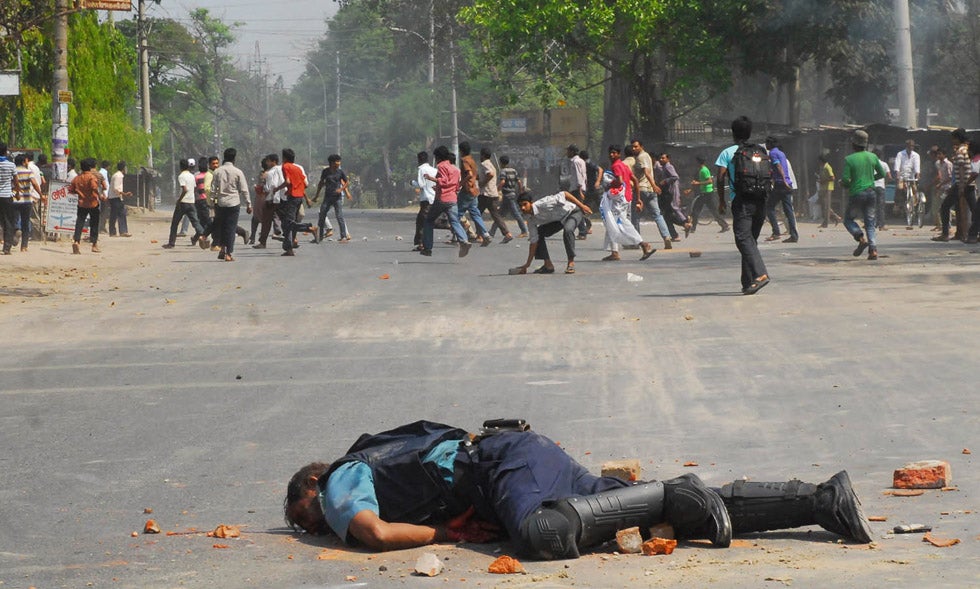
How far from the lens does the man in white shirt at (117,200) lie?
31234mm

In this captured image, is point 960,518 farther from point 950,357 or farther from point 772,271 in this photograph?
point 772,271

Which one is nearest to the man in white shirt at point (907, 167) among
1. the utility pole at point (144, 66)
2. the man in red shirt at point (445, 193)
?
the man in red shirt at point (445, 193)

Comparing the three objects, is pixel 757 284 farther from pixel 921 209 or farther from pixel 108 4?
pixel 921 209

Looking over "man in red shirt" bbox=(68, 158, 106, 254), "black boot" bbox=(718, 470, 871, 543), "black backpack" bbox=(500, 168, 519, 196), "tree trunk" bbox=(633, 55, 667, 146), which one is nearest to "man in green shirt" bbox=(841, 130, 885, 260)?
"black backpack" bbox=(500, 168, 519, 196)

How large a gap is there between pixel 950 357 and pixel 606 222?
11.1 m

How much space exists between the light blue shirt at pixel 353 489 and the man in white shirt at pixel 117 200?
87.4 feet

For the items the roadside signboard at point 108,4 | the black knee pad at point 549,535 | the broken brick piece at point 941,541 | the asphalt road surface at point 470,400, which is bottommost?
the asphalt road surface at point 470,400

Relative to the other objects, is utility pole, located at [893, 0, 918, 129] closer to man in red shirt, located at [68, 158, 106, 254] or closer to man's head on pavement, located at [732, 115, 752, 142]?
man in red shirt, located at [68, 158, 106, 254]

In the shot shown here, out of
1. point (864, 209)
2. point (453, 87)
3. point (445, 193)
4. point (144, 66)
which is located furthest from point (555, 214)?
point (453, 87)

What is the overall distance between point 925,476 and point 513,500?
1964 mm

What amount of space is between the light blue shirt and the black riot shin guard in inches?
19.4

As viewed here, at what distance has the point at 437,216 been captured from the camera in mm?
22859

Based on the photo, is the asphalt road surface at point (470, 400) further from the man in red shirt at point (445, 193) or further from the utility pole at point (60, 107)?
the utility pole at point (60, 107)

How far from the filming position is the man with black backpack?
15102 millimetres
